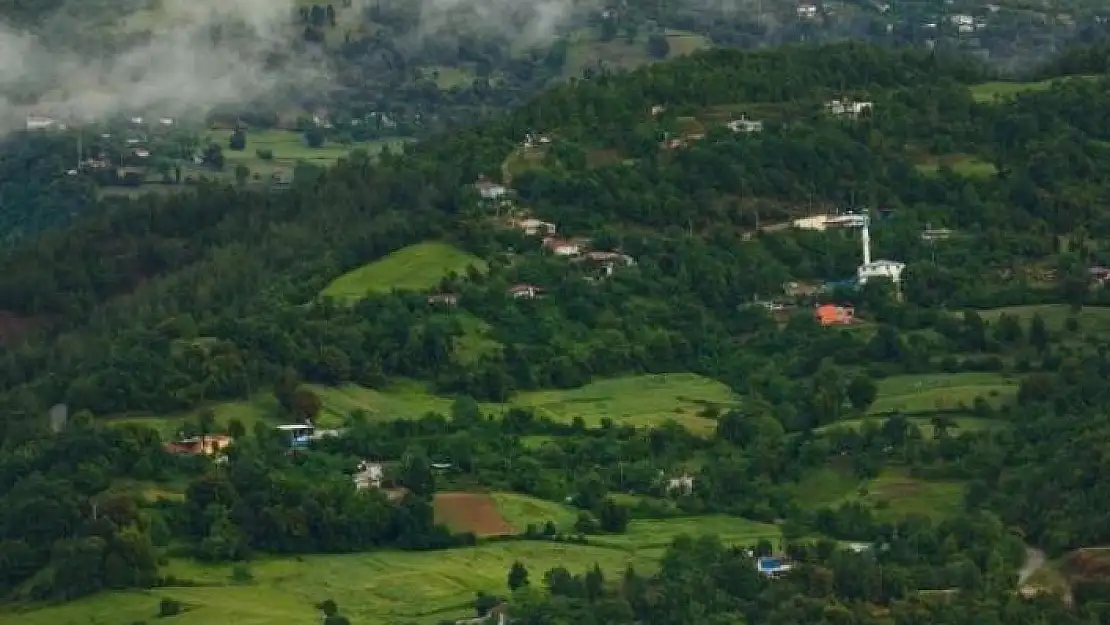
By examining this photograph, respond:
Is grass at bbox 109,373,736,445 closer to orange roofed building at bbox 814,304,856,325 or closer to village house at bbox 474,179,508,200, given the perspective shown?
orange roofed building at bbox 814,304,856,325

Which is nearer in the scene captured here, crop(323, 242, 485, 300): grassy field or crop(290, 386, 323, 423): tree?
crop(290, 386, 323, 423): tree

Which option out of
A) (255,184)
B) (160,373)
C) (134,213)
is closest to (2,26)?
(255,184)

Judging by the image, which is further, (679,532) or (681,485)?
(681,485)

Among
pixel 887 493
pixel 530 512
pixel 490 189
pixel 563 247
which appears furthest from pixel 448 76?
pixel 887 493

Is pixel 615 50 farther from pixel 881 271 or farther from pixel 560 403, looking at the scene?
pixel 560 403

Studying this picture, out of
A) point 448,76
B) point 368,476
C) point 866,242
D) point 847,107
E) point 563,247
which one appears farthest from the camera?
point 448,76

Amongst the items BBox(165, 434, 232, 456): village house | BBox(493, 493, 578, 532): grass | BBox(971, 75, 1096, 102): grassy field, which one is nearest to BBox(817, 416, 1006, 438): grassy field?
BBox(493, 493, 578, 532): grass

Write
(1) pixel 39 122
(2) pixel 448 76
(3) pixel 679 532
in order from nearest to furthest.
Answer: (3) pixel 679 532, (1) pixel 39 122, (2) pixel 448 76
